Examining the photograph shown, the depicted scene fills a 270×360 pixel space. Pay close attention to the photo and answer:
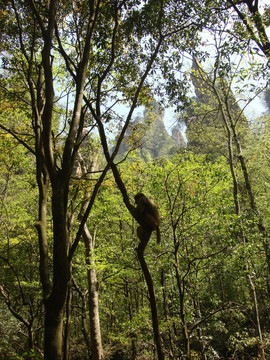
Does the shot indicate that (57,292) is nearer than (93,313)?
Yes

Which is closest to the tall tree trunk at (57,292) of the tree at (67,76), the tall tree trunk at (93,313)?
the tree at (67,76)

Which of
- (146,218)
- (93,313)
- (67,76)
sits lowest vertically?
(93,313)

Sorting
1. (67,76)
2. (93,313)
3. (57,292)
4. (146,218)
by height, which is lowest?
(93,313)

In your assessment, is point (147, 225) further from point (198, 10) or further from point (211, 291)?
point (211, 291)

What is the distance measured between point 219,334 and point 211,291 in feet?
7.55

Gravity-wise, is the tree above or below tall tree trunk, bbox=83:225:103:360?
above

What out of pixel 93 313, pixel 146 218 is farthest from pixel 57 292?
pixel 93 313

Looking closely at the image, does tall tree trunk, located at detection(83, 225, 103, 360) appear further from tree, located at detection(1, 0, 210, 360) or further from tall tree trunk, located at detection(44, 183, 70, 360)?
tall tree trunk, located at detection(44, 183, 70, 360)

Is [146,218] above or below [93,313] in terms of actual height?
above

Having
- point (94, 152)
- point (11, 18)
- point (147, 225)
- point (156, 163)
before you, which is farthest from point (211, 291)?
point (11, 18)

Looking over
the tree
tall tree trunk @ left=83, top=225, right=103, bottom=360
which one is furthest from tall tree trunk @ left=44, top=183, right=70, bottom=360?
tall tree trunk @ left=83, top=225, right=103, bottom=360

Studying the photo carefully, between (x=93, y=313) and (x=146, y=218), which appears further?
(x=93, y=313)

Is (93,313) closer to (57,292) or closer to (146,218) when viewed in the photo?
(57,292)

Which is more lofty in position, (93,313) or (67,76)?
(67,76)
